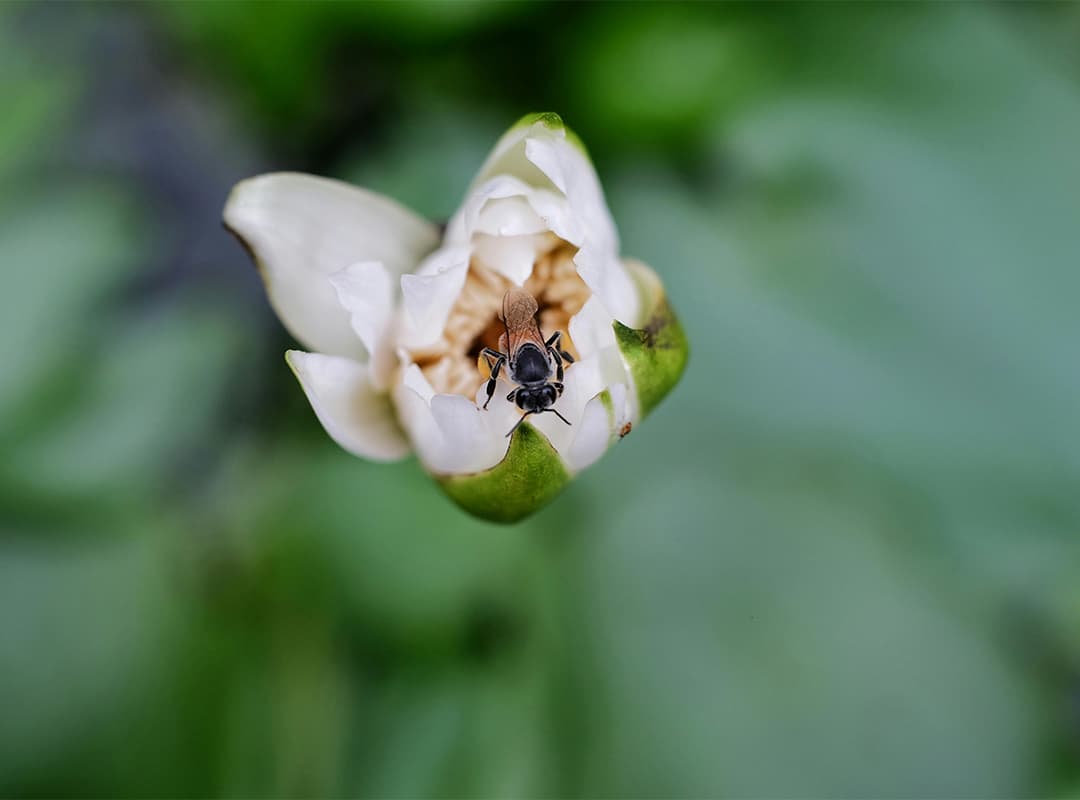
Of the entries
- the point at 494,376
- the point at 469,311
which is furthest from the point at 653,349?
the point at 469,311

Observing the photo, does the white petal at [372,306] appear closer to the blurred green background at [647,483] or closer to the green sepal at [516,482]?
the green sepal at [516,482]

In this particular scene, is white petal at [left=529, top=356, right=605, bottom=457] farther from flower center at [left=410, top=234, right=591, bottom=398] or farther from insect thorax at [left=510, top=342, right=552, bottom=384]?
flower center at [left=410, top=234, right=591, bottom=398]

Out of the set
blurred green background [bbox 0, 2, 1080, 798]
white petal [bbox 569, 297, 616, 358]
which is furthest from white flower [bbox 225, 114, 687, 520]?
blurred green background [bbox 0, 2, 1080, 798]

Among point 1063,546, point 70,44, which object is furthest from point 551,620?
point 70,44

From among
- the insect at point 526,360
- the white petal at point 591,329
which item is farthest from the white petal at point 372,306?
the white petal at point 591,329

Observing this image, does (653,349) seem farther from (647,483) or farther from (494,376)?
(647,483)

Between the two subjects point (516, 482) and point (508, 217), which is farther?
point (508, 217)

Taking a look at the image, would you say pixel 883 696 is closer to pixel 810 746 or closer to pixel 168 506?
pixel 810 746
